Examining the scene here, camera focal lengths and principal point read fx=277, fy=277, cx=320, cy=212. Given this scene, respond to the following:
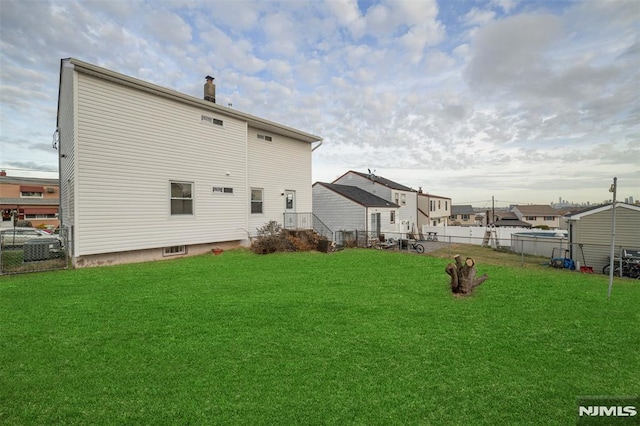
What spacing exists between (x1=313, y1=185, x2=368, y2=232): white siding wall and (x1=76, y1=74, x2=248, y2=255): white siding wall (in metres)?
9.95

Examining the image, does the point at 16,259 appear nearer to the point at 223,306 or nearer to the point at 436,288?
the point at 223,306

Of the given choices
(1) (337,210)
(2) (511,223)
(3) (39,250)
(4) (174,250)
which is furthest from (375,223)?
(2) (511,223)

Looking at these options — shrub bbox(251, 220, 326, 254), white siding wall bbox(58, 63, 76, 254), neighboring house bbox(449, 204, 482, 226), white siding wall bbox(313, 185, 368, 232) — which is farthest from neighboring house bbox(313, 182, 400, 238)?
neighboring house bbox(449, 204, 482, 226)

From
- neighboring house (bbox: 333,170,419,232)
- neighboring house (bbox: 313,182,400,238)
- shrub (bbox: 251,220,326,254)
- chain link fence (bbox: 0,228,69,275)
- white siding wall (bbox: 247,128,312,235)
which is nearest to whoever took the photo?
chain link fence (bbox: 0,228,69,275)

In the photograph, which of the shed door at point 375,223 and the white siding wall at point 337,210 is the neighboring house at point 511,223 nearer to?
the shed door at point 375,223

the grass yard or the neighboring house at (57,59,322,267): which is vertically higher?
the neighboring house at (57,59,322,267)

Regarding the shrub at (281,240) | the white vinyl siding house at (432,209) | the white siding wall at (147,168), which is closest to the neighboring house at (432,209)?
the white vinyl siding house at (432,209)

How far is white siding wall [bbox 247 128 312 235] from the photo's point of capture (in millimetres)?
14602

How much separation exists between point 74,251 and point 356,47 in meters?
14.1

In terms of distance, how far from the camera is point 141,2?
9812 mm

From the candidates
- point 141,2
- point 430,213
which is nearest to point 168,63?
point 141,2

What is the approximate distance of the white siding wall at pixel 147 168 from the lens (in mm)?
9180

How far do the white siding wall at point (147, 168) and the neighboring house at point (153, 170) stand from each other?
0.11 feet

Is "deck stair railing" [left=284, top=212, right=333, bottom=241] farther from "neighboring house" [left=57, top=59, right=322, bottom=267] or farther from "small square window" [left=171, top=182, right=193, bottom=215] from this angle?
"small square window" [left=171, top=182, right=193, bottom=215]
